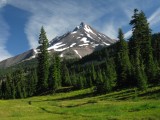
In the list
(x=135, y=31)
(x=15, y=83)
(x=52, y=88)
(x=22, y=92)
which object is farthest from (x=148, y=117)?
(x=15, y=83)

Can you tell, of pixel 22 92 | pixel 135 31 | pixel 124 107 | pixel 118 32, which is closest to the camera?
pixel 124 107

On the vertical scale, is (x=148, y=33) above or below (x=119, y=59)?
above

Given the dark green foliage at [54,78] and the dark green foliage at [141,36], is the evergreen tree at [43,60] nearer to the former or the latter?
the dark green foliage at [54,78]

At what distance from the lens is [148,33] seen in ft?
301

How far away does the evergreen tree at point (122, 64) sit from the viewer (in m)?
85.6

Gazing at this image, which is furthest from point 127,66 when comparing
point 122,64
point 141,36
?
point 141,36

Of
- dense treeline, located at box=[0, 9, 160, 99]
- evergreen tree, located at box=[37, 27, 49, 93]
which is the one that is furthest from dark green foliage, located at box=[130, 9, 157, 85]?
evergreen tree, located at box=[37, 27, 49, 93]

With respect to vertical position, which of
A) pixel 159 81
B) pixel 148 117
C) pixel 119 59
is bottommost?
pixel 148 117

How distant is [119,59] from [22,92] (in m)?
71.8

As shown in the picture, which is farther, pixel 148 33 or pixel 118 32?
pixel 118 32

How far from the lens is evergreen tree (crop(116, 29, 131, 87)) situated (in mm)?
85550

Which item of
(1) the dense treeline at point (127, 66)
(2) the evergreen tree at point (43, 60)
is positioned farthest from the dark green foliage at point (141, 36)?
(2) the evergreen tree at point (43, 60)

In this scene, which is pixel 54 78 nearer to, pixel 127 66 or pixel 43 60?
pixel 43 60

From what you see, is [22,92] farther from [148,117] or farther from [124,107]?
[148,117]
